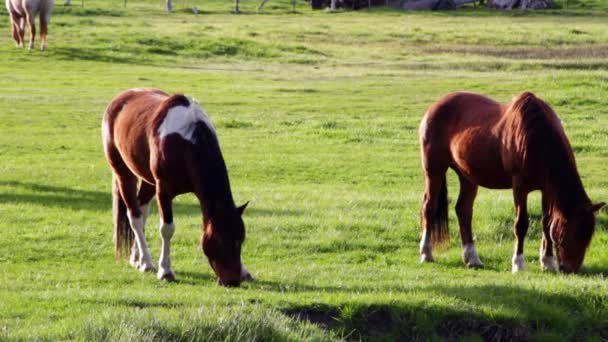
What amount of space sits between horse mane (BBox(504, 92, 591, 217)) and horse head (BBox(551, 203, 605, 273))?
9 cm

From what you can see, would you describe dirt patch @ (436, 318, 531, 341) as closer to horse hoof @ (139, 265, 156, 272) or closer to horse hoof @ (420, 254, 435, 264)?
horse hoof @ (420, 254, 435, 264)

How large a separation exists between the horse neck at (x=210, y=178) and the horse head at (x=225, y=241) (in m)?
0.07

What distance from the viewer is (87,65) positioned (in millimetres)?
38406

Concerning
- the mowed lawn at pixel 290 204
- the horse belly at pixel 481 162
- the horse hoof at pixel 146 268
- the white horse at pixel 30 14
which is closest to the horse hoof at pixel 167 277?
the mowed lawn at pixel 290 204

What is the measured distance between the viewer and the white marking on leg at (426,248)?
1216cm

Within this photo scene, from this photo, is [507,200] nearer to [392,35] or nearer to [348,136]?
[348,136]

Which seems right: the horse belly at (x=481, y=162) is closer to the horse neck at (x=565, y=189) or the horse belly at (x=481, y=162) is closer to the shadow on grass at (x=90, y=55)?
the horse neck at (x=565, y=189)

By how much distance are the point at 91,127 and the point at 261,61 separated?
60.0 ft

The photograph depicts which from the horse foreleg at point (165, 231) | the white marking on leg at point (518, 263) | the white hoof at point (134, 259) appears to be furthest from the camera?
the white hoof at point (134, 259)

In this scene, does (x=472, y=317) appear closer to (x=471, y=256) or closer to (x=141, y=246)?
(x=471, y=256)

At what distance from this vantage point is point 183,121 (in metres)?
10.3

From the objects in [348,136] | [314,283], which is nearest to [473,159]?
[314,283]

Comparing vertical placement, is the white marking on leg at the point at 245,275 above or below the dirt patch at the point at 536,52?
above

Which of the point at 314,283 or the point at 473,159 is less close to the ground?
the point at 473,159
